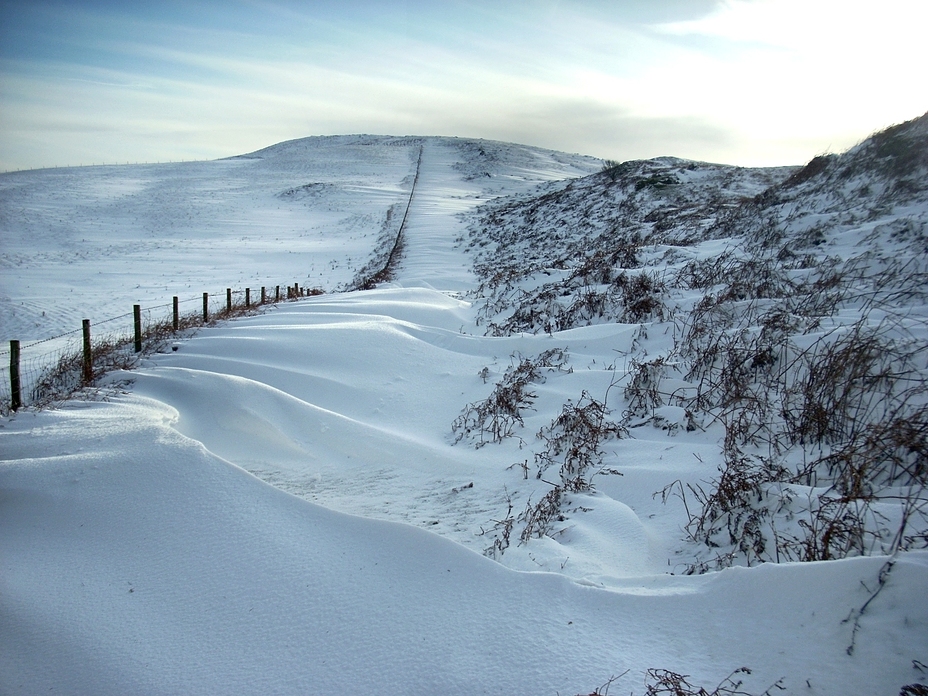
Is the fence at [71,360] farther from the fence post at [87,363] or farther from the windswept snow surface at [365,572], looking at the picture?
the windswept snow surface at [365,572]

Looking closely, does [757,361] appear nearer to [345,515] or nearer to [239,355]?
[345,515]

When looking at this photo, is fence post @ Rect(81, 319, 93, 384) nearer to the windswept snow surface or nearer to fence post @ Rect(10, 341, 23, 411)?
fence post @ Rect(10, 341, 23, 411)

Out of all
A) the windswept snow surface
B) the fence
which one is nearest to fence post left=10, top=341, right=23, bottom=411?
the fence

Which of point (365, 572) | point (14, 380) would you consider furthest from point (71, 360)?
point (365, 572)

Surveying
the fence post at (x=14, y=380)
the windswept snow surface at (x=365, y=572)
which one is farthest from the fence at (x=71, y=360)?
the windswept snow surface at (x=365, y=572)

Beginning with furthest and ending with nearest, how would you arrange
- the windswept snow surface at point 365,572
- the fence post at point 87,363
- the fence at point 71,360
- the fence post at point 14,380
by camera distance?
1. the fence post at point 87,363
2. the fence at point 71,360
3. the fence post at point 14,380
4. the windswept snow surface at point 365,572

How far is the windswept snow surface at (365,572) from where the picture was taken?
2102 millimetres

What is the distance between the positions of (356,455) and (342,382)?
1.76 m

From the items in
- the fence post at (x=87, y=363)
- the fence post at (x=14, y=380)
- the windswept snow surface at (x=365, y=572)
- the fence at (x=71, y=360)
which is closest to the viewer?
the windswept snow surface at (x=365, y=572)

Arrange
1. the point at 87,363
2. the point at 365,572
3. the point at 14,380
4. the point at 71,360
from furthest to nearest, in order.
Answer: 1. the point at 71,360
2. the point at 87,363
3. the point at 14,380
4. the point at 365,572

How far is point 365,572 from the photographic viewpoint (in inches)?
110

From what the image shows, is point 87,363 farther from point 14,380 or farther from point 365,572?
point 365,572

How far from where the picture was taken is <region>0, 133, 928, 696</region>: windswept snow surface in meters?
2.10

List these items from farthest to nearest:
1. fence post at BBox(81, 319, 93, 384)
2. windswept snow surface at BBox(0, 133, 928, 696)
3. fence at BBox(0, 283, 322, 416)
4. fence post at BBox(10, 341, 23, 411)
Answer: fence post at BBox(81, 319, 93, 384), fence at BBox(0, 283, 322, 416), fence post at BBox(10, 341, 23, 411), windswept snow surface at BBox(0, 133, 928, 696)
